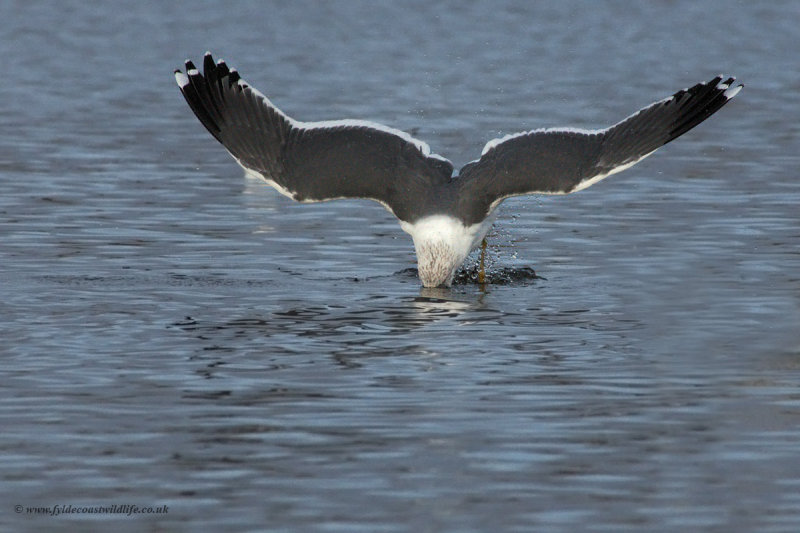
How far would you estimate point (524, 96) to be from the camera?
33.4 m

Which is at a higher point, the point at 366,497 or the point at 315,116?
the point at 315,116

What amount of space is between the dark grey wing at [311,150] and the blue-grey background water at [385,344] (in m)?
0.95

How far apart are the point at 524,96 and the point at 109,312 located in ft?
64.0

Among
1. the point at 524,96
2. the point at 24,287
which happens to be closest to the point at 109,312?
the point at 24,287

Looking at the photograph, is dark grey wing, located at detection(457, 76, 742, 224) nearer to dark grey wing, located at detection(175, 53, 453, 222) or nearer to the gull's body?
the gull's body

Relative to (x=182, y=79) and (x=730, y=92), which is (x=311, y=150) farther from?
(x=730, y=92)

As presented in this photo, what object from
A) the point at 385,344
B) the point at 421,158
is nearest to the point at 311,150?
the point at 421,158

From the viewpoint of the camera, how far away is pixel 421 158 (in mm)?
16109

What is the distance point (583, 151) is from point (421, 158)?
63.7 inches

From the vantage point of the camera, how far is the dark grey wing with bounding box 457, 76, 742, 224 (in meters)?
15.1

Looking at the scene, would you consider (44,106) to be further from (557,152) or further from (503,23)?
(503,23)

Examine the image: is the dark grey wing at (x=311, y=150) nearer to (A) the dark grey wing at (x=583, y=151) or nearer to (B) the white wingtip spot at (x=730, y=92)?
(A) the dark grey wing at (x=583, y=151)

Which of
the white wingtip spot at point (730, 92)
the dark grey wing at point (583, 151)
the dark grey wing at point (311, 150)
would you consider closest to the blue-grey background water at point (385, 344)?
the dark grey wing at point (311, 150)

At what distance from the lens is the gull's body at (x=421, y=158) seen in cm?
1522
